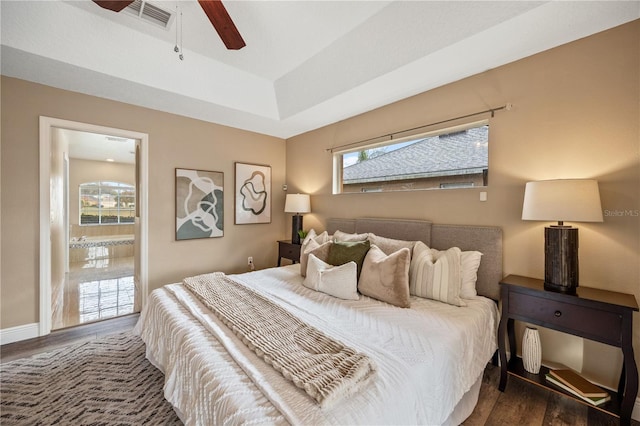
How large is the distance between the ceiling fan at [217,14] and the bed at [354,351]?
187 cm

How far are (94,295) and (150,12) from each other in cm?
384

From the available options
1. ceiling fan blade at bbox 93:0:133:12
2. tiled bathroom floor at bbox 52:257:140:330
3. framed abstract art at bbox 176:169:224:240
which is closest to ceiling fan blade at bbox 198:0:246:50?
ceiling fan blade at bbox 93:0:133:12

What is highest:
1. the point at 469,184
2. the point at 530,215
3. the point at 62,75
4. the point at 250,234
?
the point at 62,75

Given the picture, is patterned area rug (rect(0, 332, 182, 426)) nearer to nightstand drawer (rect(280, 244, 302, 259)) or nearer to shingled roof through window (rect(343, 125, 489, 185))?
nightstand drawer (rect(280, 244, 302, 259))

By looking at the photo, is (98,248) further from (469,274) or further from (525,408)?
(525,408)

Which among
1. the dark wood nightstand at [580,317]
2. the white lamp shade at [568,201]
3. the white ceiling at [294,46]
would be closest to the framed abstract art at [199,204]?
the white ceiling at [294,46]

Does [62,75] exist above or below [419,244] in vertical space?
above

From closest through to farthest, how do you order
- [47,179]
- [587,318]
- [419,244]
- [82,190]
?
[587,318] < [419,244] < [47,179] < [82,190]

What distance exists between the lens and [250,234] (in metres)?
4.19

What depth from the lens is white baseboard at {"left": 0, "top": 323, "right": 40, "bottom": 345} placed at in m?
2.46

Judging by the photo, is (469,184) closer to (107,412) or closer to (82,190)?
(107,412)

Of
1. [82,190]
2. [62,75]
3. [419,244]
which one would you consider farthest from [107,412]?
[82,190]

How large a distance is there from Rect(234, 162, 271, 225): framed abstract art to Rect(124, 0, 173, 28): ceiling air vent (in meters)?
2.01

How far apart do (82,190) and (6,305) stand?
19.9 ft
